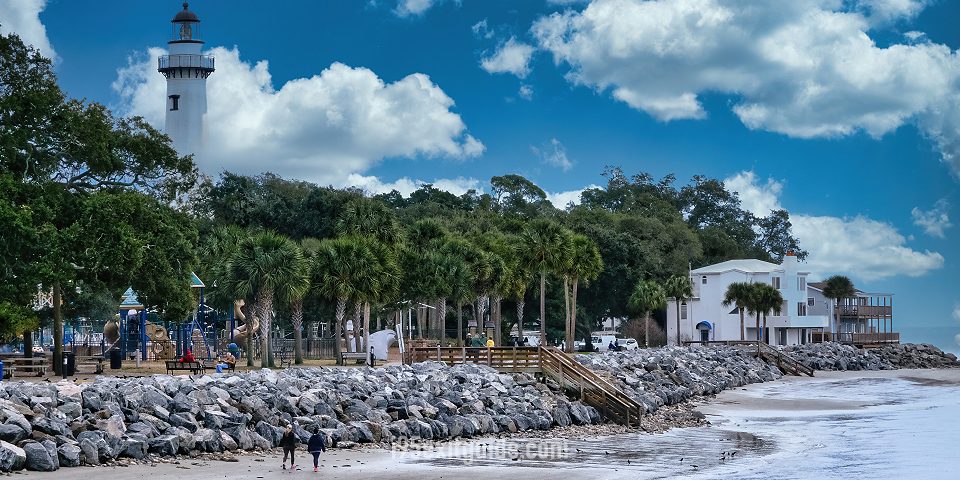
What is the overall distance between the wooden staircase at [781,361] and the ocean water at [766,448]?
22.9 metres

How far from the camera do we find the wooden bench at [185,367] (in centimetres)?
4194

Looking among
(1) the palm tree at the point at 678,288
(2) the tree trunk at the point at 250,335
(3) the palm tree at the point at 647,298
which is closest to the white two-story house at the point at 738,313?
(1) the palm tree at the point at 678,288

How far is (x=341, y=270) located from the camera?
57.9 meters

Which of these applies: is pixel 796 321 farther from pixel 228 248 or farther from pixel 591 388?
pixel 591 388

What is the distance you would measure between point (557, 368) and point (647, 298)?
49410 mm

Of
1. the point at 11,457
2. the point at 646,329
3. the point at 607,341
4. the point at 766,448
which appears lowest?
the point at 766,448

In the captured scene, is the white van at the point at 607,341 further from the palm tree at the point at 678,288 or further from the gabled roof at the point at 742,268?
the gabled roof at the point at 742,268

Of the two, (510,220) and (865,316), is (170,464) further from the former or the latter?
(865,316)

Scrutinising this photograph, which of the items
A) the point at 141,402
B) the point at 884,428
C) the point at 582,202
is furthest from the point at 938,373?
the point at 582,202

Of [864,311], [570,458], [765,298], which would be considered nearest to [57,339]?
[570,458]

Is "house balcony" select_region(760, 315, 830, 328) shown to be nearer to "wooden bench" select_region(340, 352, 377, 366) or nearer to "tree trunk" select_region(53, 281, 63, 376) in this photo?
"wooden bench" select_region(340, 352, 377, 366)

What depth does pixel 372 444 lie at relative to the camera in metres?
31.7

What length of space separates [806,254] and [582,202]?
3135cm

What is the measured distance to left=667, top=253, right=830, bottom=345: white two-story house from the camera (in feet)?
329
